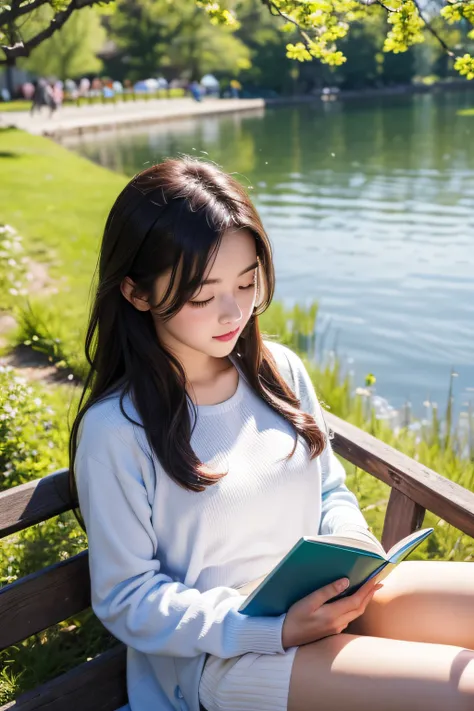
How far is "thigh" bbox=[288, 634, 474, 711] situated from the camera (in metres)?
1.17

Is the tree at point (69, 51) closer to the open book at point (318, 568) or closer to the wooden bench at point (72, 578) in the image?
the wooden bench at point (72, 578)

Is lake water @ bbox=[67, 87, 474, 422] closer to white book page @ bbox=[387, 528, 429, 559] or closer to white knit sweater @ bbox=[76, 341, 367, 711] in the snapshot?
white knit sweater @ bbox=[76, 341, 367, 711]

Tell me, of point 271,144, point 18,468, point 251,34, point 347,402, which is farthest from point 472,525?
point 251,34

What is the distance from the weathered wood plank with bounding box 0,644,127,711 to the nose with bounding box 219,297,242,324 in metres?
0.74

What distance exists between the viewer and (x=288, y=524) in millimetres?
1461

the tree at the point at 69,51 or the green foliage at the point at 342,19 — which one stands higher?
the tree at the point at 69,51

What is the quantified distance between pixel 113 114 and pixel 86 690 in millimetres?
26312

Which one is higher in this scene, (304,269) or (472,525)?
(472,525)

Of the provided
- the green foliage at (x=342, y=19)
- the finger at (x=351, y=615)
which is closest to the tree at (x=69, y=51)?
the green foliage at (x=342, y=19)

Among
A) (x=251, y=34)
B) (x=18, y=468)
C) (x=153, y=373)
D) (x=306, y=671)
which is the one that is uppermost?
(x=251, y=34)

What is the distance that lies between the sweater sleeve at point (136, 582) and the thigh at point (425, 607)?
0.24 metres

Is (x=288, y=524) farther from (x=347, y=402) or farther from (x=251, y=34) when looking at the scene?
(x=251, y=34)

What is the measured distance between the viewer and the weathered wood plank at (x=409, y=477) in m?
1.56

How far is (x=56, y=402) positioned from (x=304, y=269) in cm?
461
